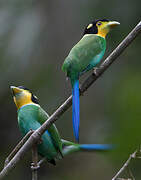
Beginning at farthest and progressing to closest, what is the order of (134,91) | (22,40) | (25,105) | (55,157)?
(22,40), (25,105), (55,157), (134,91)

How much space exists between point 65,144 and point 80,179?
2326mm

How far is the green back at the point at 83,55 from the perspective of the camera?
6.50 feet

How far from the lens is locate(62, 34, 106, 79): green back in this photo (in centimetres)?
198

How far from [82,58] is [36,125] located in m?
0.62

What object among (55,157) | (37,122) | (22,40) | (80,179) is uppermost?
(22,40)

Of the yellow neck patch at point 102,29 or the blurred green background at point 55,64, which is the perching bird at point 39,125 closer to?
the yellow neck patch at point 102,29

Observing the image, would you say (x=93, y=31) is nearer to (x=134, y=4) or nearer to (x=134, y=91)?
(x=134, y=91)

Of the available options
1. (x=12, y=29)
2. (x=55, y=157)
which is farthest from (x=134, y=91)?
(x=12, y=29)

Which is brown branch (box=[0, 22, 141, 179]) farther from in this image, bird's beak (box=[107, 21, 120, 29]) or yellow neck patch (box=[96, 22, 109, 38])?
yellow neck patch (box=[96, 22, 109, 38])

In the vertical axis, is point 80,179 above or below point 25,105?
below

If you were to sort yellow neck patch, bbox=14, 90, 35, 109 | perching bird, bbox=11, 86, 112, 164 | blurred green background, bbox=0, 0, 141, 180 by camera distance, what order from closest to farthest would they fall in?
perching bird, bbox=11, 86, 112, 164, yellow neck patch, bbox=14, 90, 35, 109, blurred green background, bbox=0, 0, 141, 180

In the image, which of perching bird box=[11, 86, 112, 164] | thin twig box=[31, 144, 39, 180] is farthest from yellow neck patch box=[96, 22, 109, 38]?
thin twig box=[31, 144, 39, 180]

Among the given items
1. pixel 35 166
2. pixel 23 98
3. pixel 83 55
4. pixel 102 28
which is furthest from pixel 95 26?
pixel 35 166

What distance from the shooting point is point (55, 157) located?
2.38m
